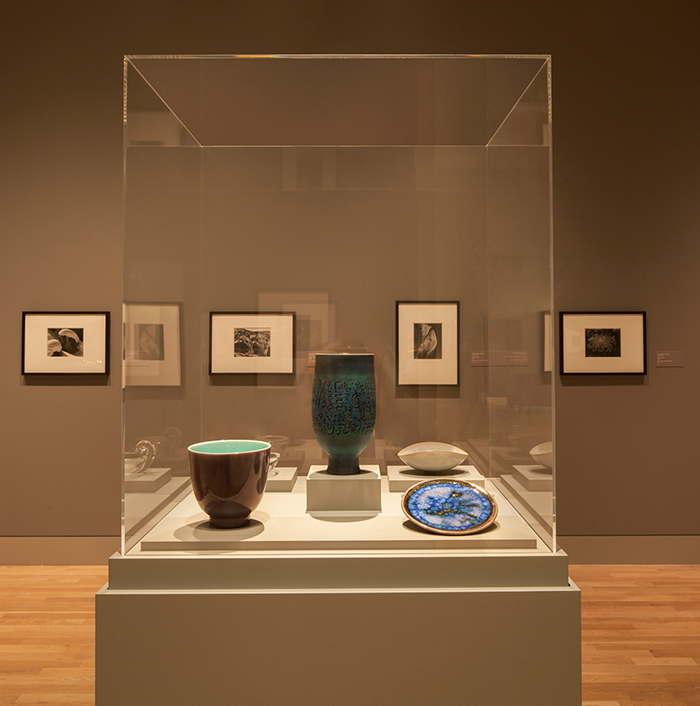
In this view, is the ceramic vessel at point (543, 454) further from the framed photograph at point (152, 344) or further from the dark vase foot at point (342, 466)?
the framed photograph at point (152, 344)

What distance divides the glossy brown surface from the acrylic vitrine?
6cm

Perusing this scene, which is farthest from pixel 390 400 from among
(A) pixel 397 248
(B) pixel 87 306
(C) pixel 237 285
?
(B) pixel 87 306

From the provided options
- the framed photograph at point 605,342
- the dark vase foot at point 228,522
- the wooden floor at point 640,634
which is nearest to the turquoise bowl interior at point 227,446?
the dark vase foot at point 228,522

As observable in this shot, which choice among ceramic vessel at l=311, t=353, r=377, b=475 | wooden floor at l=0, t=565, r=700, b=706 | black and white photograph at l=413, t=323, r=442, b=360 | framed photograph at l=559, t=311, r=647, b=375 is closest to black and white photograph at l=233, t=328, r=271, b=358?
ceramic vessel at l=311, t=353, r=377, b=475

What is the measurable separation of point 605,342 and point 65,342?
2.76 meters

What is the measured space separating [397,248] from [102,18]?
2.56 metres

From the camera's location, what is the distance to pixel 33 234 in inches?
115

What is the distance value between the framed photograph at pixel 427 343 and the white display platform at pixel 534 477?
10.2 inches

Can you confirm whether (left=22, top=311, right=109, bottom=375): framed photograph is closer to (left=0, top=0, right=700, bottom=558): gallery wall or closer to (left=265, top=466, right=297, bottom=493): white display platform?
(left=0, top=0, right=700, bottom=558): gallery wall

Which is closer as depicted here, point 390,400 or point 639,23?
point 390,400

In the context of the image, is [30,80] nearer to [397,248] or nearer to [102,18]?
[102,18]

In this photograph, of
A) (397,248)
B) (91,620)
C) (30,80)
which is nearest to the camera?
(397,248)

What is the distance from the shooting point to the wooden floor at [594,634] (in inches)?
72.8

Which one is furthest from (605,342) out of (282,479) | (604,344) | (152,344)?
(152,344)
